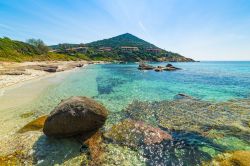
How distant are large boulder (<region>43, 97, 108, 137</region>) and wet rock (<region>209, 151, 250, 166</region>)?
312 inches

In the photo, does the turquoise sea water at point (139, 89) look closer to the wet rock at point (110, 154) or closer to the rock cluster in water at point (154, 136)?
the rock cluster in water at point (154, 136)

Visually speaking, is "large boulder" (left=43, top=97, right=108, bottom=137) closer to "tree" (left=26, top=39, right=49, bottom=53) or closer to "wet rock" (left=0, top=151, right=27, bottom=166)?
"wet rock" (left=0, top=151, right=27, bottom=166)

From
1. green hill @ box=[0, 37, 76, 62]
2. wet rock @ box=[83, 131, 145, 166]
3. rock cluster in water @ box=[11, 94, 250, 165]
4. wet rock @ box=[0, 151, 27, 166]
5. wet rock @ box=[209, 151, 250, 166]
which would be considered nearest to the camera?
wet rock @ box=[209, 151, 250, 166]

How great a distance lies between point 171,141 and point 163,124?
308 centimetres

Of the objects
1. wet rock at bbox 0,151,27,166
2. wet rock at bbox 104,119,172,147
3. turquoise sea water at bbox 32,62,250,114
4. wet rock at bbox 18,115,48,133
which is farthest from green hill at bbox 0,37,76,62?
wet rock at bbox 104,119,172,147

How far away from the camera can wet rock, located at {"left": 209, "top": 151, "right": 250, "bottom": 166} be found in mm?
9102

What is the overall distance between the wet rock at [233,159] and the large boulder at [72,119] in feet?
26.0

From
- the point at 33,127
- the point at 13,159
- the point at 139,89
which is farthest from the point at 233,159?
the point at 139,89

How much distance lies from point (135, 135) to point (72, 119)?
4.47 metres

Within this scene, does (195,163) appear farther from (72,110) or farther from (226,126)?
(72,110)

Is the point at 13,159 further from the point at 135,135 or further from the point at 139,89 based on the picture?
the point at 139,89

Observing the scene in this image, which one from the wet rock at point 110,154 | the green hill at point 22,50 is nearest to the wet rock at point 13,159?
the wet rock at point 110,154

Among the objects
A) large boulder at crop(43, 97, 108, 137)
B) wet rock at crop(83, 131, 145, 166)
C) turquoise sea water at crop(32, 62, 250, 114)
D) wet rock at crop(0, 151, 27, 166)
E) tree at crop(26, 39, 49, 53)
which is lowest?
turquoise sea water at crop(32, 62, 250, 114)

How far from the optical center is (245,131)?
535 inches
